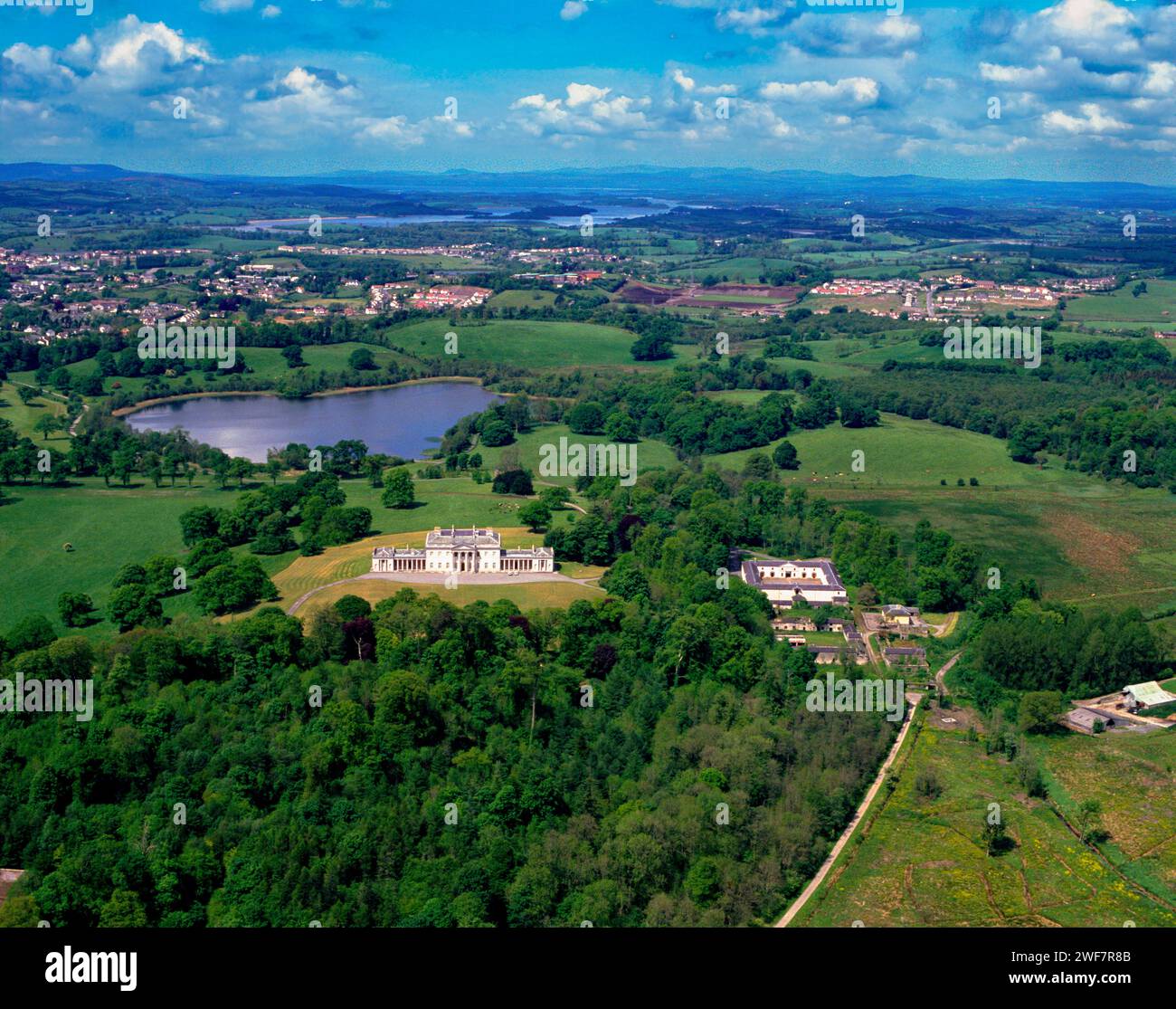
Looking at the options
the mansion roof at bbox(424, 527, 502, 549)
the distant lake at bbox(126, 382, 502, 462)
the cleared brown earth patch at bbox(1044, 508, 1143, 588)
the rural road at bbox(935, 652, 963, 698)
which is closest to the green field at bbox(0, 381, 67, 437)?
the distant lake at bbox(126, 382, 502, 462)

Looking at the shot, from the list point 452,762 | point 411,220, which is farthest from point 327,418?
point 411,220

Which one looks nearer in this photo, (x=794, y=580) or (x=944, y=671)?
(x=944, y=671)

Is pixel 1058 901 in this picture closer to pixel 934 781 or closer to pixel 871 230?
pixel 934 781

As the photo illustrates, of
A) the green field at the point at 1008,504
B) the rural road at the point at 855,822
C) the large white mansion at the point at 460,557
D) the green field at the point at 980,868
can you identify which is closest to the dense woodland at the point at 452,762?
the rural road at the point at 855,822

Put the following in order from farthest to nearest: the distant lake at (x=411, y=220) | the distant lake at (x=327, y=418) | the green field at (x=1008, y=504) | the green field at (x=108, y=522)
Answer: the distant lake at (x=411, y=220) → the distant lake at (x=327, y=418) → the green field at (x=1008, y=504) → the green field at (x=108, y=522)

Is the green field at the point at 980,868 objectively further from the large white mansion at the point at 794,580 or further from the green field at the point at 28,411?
the green field at the point at 28,411

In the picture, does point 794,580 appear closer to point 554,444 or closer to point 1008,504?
point 1008,504

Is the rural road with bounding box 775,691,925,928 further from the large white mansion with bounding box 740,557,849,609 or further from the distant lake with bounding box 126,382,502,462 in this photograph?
the distant lake with bounding box 126,382,502,462
